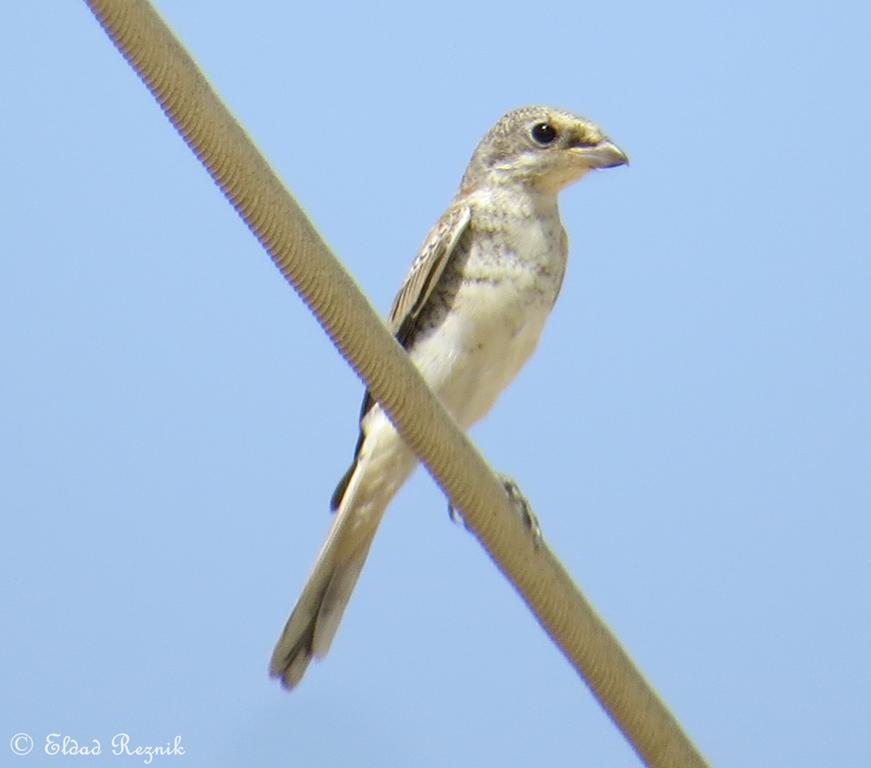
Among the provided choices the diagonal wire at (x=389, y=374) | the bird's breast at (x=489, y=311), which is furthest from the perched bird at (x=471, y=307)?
the diagonal wire at (x=389, y=374)

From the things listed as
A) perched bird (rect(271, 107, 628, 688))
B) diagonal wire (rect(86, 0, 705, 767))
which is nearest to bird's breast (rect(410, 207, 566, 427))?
perched bird (rect(271, 107, 628, 688))

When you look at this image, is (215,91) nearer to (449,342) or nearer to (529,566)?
(529,566)

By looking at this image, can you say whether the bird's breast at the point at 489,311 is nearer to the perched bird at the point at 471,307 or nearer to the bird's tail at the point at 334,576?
the perched bird at the point at 471,307

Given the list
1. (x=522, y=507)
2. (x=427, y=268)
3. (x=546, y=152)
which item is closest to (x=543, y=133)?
(x=546, y=152)

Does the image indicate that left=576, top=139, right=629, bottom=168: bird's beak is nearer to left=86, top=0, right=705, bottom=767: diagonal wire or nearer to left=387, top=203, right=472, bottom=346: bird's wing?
left=387, top=203, right=472, bottom=346: bird's wing

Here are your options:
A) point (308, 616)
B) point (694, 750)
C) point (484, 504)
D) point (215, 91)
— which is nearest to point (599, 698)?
point (694, 750)

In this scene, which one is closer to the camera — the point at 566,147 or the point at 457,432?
the point at 457,432
